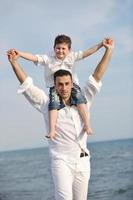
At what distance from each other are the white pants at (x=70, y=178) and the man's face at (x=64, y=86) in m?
0.47

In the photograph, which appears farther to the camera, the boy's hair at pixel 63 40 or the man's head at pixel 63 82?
the boy's hair at pixel 63 40

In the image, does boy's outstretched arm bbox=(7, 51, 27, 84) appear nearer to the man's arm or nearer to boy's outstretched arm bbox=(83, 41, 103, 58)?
the man's arm

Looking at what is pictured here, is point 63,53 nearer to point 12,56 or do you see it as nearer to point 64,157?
point 12,56

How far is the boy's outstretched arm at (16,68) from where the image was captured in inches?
143

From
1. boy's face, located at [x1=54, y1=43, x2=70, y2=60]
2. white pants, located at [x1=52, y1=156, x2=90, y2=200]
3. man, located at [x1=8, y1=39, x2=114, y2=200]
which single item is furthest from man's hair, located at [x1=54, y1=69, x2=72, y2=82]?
white pants, located at [x1=52, y1=156, x2=90, y2=200]

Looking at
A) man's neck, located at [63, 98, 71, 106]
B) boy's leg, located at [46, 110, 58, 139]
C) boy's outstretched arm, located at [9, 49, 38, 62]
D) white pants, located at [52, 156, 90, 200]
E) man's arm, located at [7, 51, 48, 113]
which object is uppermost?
boy's outstretched arm, located at [9, 49, 38, 62]

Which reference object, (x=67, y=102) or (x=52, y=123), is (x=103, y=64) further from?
(x=52, y=123)

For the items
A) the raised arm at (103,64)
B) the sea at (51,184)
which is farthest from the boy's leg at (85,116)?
the sea at (51,184)

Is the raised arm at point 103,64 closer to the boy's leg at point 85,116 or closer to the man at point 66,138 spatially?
the man at point 66,138

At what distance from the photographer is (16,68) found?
11.9 ft

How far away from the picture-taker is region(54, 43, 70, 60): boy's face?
397 cm

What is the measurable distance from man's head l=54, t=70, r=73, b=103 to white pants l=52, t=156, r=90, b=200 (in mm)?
483

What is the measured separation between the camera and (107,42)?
151 inches

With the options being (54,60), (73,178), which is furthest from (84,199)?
(54,60)
